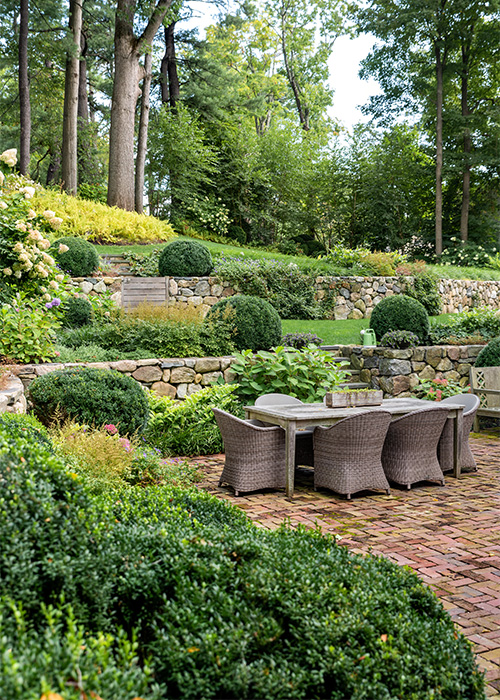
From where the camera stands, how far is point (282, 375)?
744 cm

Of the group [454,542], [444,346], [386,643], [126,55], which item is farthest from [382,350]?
[126,55]

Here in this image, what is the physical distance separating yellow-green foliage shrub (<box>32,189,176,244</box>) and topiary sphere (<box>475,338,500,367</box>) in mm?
9105

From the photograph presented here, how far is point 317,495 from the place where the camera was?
5082mm

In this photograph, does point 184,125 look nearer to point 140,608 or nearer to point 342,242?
point 342,242

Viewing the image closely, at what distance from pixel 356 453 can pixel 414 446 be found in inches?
25.6

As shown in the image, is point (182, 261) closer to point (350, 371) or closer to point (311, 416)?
point (350, 371)

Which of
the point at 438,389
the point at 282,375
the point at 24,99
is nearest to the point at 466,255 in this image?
the point at 438,389

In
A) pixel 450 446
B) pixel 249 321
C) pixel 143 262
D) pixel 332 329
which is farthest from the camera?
pixel 143 262

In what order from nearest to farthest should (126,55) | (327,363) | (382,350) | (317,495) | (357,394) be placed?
(317,495) < (357,394) < (327,363) < (382,350) < (126,55)

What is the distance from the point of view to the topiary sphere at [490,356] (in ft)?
28.4

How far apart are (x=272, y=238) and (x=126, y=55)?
790cm

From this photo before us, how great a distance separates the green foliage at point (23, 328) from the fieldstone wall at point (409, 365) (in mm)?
5042

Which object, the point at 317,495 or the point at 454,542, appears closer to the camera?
the point at 454,542

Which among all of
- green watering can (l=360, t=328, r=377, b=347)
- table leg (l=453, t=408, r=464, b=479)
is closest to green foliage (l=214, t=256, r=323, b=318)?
green watering can (l=360, t=328, r=377, b=347)
